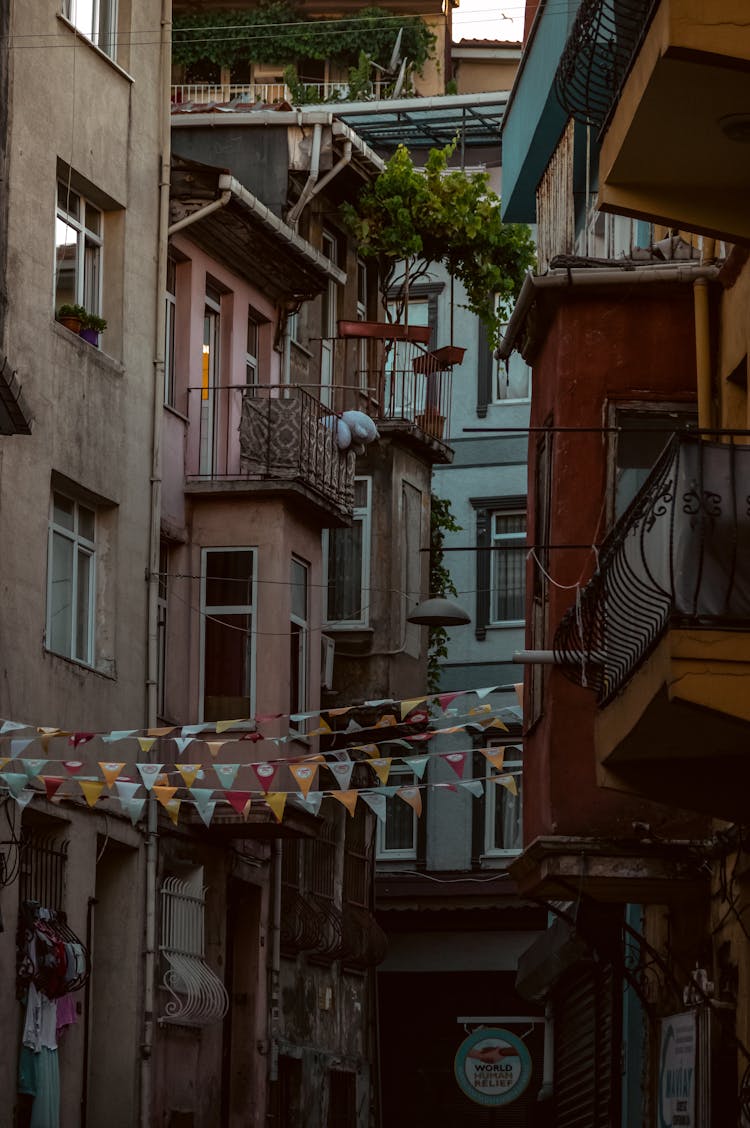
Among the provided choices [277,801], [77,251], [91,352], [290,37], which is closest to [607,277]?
[277,801]

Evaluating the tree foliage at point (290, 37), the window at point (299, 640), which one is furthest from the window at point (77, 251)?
the tree foliage at point (290, 37)

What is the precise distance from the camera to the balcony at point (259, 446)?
2767 cm

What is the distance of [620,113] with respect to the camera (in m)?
12.6

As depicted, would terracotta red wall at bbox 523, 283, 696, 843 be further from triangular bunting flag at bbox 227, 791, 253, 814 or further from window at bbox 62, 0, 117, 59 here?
window at bbox 62, 0, 117, 59

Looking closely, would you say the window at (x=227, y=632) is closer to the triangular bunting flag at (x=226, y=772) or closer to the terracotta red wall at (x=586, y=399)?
the triangular bunting flag at (x=226, y=772)

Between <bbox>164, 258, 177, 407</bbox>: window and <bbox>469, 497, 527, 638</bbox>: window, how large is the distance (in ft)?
40.8

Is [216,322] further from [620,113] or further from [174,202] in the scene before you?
[620,113]

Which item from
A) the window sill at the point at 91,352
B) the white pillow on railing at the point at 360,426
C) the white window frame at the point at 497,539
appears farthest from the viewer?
the white window frame at the point at 497,539

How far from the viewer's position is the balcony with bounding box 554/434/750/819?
11430 mm

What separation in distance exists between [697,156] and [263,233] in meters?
16.2

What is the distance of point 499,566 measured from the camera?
39.8m

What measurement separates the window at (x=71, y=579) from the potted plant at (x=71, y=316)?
67.6 inches

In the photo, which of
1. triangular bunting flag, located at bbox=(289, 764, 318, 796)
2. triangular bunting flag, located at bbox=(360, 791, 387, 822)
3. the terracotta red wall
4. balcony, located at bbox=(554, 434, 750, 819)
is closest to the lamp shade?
triangular bunting flag, located at bbox=(289, 764, 318, 796)

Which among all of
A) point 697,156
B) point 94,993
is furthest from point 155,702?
point 697,156
